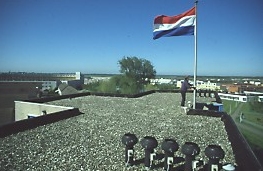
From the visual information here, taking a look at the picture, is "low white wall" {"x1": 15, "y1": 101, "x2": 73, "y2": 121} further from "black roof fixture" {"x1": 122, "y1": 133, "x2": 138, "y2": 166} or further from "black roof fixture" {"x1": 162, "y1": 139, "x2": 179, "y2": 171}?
"black roof fixture" {"x1": 162, "y1": 139, "x2": 179, "y2": 171}

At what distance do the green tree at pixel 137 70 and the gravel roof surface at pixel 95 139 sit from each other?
5387 cm

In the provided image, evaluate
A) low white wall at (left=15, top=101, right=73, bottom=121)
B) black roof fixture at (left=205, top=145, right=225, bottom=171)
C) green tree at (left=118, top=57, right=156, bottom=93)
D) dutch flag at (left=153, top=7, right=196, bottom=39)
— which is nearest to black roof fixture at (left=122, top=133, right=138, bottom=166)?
black roof fixture at (left=205, top=145, right=225, bottom=171)

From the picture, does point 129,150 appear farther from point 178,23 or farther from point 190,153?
point 178,23

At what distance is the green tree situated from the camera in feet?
216

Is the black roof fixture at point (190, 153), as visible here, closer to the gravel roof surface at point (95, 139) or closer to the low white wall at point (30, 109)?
the gravel roof surface at point (95, 139)

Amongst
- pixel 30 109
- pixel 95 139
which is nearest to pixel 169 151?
pixel 95 139

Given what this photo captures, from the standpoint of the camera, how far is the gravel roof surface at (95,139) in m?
5.05

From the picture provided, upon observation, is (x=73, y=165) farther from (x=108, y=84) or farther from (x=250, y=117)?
(x=250, y=117)

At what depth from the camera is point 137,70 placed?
66875 mm

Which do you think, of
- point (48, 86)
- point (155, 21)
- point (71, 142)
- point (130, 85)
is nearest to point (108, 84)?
point (130, 85)

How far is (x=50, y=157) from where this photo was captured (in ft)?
17.6

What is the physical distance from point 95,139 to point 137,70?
60.3 metres

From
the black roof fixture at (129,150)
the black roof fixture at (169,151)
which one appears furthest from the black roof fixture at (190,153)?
the black roof fixture at (129,150)

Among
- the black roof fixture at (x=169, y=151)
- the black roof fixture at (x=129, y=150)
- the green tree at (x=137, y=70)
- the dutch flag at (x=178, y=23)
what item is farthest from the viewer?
the green tree at (x=137, y=70)
